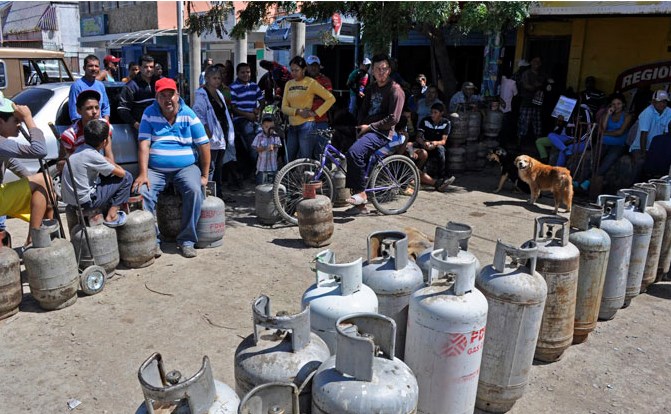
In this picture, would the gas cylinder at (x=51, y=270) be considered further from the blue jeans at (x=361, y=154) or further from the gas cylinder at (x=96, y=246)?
the blue jeans at (x=361, y=154)

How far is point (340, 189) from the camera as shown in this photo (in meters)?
7.86

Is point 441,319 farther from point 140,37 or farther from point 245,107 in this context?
point 140,37

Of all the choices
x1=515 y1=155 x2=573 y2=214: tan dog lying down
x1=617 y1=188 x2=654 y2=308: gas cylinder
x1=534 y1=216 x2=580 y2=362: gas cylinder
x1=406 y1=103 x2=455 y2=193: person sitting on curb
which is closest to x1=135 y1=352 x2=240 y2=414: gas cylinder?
x1=534 y1=216 x2=580 y2=362: gas cylinder

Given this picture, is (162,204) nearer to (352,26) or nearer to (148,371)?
(148,371)

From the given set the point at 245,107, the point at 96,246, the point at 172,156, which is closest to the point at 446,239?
the point at 96,246

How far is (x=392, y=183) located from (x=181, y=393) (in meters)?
6.19

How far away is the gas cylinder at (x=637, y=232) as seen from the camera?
176 inches

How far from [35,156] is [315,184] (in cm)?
286

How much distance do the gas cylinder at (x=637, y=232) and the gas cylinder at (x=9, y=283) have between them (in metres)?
4.91

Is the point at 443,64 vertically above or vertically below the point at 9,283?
above

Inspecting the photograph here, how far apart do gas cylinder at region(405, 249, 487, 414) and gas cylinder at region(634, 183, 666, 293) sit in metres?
2.80

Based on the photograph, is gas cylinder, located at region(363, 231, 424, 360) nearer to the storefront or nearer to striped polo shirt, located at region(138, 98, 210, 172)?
striped polo shirt, located at region(138, 98, 210, 172)

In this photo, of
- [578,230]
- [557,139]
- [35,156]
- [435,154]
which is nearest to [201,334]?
[35,156]

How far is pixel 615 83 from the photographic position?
1143 cm
